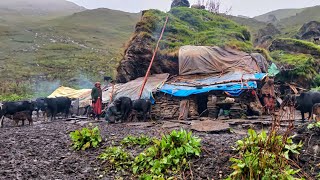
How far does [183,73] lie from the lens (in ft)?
70.6

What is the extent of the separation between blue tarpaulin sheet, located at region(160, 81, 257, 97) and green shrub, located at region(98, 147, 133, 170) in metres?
11.1

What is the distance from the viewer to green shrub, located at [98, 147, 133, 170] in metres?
7.66

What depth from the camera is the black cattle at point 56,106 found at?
67.4 feet

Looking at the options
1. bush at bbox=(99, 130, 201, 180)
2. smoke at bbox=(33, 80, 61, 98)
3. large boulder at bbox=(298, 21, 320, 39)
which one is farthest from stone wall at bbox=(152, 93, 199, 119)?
large boulder at bbox=(298, 21, 320, 39)

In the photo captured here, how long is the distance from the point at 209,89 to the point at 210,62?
2.94m

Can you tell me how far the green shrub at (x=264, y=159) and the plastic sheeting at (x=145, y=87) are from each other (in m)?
13.8

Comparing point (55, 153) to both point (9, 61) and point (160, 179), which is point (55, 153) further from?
point (9, 61)

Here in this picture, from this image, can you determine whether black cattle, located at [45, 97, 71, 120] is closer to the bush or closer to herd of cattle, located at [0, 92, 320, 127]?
herd of cattle, located at [0, 92, 320, 127]

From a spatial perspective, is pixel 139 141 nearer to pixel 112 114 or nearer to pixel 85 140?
pixel 85 140

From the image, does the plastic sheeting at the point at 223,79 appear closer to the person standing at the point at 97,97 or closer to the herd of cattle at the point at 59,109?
the herd of cattle at the point at 59,109

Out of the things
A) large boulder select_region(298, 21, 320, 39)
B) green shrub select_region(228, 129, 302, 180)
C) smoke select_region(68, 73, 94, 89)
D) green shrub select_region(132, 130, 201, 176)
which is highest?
large boulder select_region(298, 21, 320, 39)

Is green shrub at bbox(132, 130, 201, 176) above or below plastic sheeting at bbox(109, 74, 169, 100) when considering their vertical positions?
above

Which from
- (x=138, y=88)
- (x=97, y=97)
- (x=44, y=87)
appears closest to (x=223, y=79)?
(x=138, y=88)

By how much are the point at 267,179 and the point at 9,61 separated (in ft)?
202
